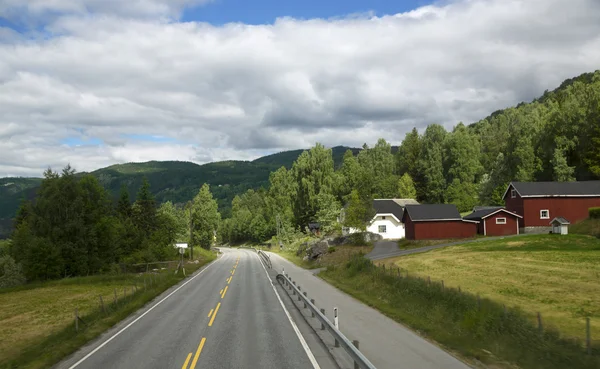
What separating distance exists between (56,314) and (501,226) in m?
56.9

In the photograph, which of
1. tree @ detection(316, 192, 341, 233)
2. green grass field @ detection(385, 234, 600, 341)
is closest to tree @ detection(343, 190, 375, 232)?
green grass field @ detection(385, 234, 600, 341)

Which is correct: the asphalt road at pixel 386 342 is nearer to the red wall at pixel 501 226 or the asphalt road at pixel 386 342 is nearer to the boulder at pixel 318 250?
the boulder at pixel 318 250

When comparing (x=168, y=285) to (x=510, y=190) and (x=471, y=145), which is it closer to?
(x=510, y=190)

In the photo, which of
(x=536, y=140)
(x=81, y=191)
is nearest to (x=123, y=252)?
(x=81, y=191)

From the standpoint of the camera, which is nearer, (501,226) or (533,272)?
(533,272)

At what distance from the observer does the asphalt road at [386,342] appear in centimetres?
1237

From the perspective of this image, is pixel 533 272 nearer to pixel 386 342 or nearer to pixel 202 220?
pixel 386 342

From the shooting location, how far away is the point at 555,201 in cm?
6300

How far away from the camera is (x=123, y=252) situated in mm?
67188

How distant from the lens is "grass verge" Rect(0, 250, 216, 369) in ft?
53.9

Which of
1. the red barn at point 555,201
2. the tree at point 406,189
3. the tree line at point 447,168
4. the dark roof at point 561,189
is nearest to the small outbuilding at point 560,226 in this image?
the red barn at point 555,201

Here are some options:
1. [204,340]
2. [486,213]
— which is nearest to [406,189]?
[486,213]

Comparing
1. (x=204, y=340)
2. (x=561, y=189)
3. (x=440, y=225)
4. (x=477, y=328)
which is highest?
(x=561, y=189)

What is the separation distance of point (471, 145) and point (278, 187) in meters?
50.4
